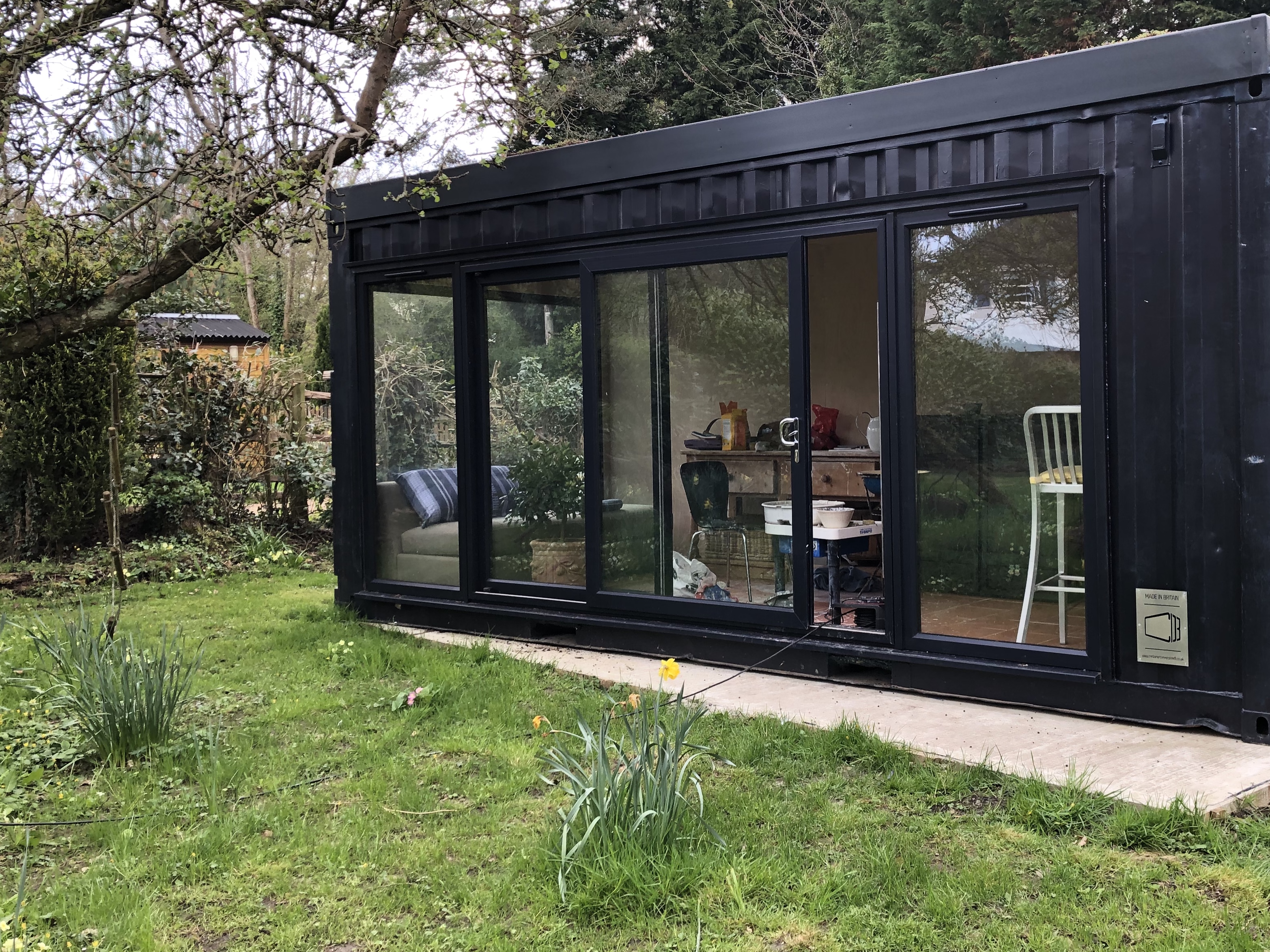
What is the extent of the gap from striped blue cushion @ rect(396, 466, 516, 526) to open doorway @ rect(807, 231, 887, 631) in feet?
5.71

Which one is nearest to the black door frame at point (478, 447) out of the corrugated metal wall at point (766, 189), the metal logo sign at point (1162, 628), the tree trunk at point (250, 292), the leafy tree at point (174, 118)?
the corrugated metal wall at point (766, 189)

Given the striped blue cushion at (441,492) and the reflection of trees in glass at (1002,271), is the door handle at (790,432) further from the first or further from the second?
the striped blue cushion at (441,492)

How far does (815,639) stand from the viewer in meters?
4.92

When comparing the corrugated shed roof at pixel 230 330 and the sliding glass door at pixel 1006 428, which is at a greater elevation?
the corrugated shed roof at pixel 230 330

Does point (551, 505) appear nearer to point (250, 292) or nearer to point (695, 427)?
point (695, 427)

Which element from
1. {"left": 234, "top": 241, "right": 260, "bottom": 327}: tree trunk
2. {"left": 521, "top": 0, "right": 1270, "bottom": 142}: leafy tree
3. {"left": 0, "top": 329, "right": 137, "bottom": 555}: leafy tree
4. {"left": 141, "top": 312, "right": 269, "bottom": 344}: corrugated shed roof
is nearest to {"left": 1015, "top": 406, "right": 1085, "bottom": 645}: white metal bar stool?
{"left": 0, "top": 329, "right": 137, "bottom": 555}: leafy tree

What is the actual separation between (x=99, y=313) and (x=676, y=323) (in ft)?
10.9

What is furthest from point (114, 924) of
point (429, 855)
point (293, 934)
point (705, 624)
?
point (705, 624)

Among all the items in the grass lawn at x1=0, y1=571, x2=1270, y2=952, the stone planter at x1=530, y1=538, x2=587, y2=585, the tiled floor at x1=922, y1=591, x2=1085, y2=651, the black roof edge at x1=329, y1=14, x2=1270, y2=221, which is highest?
the black roof edge at x1=329, y1=14, x2=1270, y2=221

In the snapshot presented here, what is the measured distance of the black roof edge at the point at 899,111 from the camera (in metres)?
3.90

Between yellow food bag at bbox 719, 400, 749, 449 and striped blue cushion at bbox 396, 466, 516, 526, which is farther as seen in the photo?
striped blue cushion at bbox 396, 466, 516, 526

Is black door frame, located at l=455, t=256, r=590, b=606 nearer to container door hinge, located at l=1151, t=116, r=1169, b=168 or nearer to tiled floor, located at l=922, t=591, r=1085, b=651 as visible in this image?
tiled floor, located at l=922, t=591, r=1085, b=651

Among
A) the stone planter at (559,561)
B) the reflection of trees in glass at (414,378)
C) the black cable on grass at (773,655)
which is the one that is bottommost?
the black cable on grass at (773,655)

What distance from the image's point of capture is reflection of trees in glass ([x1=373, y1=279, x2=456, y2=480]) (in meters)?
6.28
